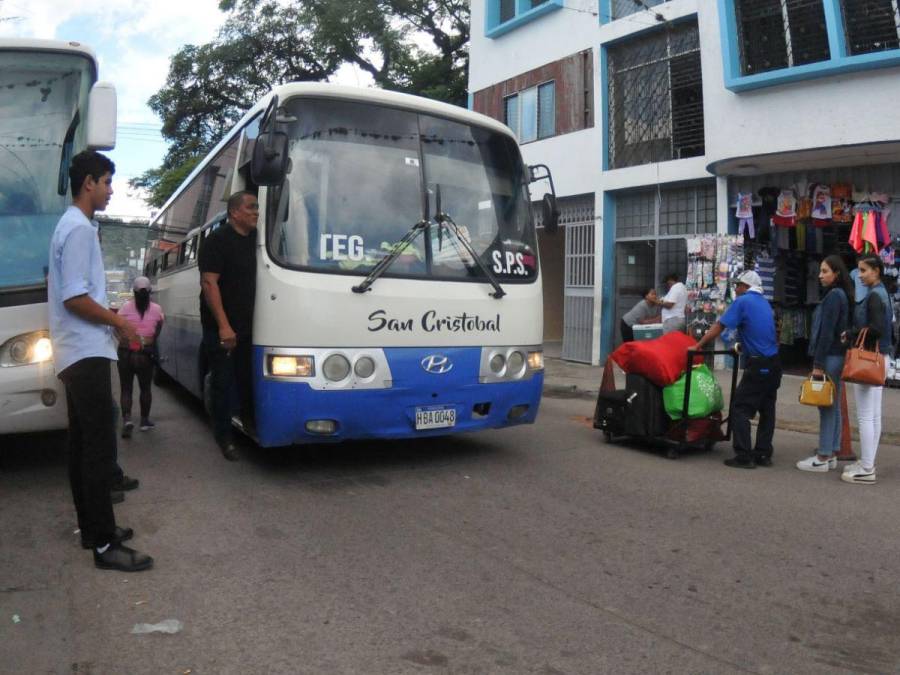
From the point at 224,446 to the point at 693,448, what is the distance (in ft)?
13.7

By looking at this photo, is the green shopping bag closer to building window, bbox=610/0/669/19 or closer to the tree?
building window, bbox=610/0/669/19

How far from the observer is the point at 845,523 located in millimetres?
5004

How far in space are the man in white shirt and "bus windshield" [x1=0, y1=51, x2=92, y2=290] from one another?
8225mm

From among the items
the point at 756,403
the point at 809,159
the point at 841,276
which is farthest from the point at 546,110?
the point at 756,403

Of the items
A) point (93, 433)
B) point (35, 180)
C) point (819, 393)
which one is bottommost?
point (819, 393)

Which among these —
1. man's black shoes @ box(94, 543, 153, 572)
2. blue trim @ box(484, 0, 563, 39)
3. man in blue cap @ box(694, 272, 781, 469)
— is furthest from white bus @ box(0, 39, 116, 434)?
blue trim @ box(484, 0, 563, 39)

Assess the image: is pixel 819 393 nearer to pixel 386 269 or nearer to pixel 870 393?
pixel 870 393

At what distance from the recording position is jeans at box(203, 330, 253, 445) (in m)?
5.62

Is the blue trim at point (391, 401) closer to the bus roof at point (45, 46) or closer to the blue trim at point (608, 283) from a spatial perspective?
the bus roof at point (45, 46)

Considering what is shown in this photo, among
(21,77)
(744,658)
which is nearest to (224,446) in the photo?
(21,77)

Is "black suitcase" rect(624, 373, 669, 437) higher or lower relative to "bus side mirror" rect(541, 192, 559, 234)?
lower

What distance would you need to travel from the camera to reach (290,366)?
→ 17.5ft

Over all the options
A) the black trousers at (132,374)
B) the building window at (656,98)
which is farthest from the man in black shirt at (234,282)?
the building window at (656,98)

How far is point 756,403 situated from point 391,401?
317cm
